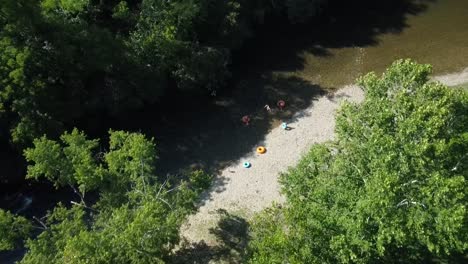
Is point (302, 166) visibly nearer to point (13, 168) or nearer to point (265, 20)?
point (13, 168)

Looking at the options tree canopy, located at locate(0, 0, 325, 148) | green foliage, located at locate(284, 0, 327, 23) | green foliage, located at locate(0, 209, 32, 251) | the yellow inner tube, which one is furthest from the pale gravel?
green foliage, located at locate(0, 209, 32, 251)

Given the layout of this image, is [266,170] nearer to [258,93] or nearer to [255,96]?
[255,96]

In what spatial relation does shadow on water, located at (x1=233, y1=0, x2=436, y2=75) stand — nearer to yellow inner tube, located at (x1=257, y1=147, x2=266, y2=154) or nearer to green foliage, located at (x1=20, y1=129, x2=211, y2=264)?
yellow inner tube, located at (x1=257, y1=147, x2=266, y2=154)

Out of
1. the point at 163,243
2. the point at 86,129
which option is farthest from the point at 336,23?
the point at 163,243

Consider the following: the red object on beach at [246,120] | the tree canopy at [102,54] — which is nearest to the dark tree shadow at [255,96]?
the red object on beach at [246,120]

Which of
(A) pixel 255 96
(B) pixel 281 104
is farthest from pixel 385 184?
(A) pixel 255 96
